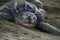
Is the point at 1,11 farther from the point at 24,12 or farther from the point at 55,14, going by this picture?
the point at 55,14

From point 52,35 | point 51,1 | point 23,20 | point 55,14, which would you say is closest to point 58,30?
point 52,35

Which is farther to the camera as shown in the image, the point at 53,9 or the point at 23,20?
the point at 53,9

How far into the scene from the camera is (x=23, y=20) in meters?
4.82

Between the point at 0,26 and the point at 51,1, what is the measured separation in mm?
3650

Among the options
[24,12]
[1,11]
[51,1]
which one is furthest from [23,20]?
[51,1]

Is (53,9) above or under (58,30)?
above

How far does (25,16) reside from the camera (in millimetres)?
4883

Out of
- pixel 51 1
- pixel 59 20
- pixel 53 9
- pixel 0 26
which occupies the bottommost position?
pixel 0 26

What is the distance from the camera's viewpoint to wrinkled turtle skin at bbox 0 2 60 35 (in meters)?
4.82

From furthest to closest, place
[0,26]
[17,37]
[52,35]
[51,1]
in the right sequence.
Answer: [51,1] → [52,35] → [0,26] → [17,37]

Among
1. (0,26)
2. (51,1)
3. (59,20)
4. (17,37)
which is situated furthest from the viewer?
(51,1)

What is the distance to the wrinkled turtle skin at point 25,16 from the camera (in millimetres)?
4816

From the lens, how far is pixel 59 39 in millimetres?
4320

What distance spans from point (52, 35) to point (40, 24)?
1.75 ft
